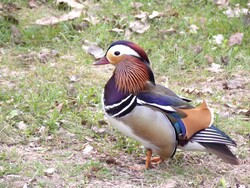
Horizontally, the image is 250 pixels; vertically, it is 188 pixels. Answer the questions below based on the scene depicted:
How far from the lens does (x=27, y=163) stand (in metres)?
3.42

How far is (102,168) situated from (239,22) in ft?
8.52

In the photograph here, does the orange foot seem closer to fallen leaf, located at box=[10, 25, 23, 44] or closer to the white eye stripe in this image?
the white eye stripe

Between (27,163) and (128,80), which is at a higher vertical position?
(128,80)

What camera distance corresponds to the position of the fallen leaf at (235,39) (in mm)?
5270

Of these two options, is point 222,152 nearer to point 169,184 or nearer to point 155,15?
point 169,184

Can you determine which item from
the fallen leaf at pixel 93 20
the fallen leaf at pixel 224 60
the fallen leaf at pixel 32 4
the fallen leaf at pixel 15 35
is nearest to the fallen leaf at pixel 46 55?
the fallen leaf at pixel 15 35

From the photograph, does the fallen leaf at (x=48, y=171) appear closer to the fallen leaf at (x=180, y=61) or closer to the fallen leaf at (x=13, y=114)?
the fallen leaf at (x=13, y=114)

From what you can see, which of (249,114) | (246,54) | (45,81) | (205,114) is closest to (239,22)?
(246,54)

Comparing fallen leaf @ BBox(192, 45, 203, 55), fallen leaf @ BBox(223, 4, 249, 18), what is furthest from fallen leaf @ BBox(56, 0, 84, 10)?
fallen leaf @ BBox(223, 4, 249, 18)

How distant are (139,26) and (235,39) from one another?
800 millimetres

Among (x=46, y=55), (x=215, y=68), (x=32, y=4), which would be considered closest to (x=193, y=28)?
(x=215, y=68)

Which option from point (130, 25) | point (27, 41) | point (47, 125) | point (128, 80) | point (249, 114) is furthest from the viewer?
point (130, 25)

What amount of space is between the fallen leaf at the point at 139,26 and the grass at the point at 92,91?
0.17 feet

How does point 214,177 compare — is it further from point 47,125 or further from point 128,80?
point 47,125
